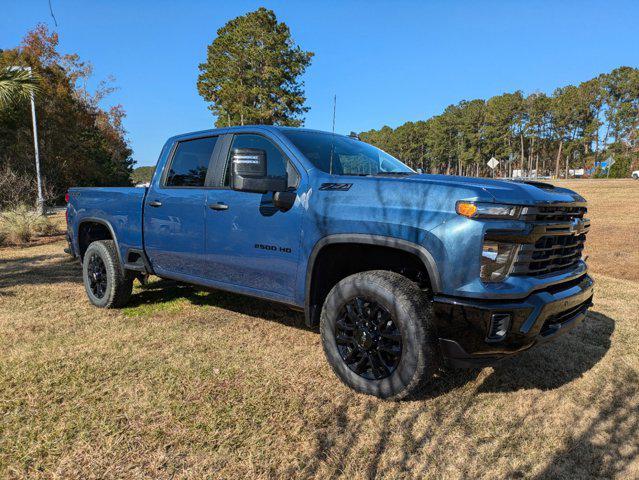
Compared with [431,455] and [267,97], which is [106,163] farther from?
[431,455]

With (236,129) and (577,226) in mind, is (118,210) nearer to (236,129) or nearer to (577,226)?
(236,129)

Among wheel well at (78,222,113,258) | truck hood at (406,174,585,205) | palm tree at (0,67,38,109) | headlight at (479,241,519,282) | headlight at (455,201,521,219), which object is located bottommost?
wheel well at (78,222,113,258)

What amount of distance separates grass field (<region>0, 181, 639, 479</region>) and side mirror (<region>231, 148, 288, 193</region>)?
1429 mm

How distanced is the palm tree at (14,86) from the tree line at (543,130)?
5513cm

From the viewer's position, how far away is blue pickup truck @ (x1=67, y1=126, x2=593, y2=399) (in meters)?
2.70

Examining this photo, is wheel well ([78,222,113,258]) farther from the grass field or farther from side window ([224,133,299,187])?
side window ([224,133,299,187])

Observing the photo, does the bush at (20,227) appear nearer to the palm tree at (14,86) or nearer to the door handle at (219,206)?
the palm tree at (14,86)

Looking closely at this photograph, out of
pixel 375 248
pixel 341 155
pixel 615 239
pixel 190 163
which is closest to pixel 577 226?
pixel 375 248

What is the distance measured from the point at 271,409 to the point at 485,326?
1.45 metres

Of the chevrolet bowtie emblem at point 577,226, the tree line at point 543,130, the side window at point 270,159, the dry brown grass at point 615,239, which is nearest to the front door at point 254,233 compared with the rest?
the side window at point 270,159

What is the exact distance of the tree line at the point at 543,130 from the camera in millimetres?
61750

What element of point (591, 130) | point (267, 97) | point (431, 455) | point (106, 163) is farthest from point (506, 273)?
point (591, 130)

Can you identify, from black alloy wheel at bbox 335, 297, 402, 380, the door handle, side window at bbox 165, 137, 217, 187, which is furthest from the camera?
side window at bbox 165, 137, 217, 187

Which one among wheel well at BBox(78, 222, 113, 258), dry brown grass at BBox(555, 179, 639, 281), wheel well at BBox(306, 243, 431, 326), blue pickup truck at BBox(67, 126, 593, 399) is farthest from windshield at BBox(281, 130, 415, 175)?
dry brown grass at BBox(555, 179, 639, 281)
